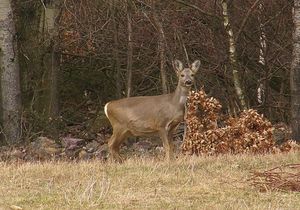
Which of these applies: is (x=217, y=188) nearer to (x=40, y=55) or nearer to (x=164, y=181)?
(x=164, y=181)

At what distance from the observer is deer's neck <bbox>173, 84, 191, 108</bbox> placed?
13477 mm

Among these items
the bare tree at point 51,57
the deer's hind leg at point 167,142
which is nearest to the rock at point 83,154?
the bare tree at point 51,57

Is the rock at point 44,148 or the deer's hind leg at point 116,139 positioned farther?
the rock at point 44,148

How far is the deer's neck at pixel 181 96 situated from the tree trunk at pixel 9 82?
18.5 feet

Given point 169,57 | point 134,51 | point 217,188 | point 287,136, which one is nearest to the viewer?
point 217,188

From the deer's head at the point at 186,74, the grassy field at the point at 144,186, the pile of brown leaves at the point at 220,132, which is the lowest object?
the pile of brown leaves at the point at 220,132

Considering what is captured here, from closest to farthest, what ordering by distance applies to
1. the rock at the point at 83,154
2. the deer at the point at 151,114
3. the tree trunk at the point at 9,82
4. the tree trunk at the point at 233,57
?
the deer at the point at 151,114, the tree trunk at the point at 233,57, the rock at the point at 83,154, the tree trunk at the point at 9,82

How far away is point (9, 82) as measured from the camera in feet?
60.5

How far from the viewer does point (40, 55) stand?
66.8 feet

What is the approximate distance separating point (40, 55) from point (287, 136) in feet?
22.5

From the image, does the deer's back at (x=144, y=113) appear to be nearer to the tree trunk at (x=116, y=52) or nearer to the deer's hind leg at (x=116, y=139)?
the deer's hind leg at (x=116, y=139)

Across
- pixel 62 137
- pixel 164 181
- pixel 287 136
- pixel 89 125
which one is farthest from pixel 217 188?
pixel 89 125

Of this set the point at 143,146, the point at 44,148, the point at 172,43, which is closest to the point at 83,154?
the point at 44,148

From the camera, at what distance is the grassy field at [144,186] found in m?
7.94
